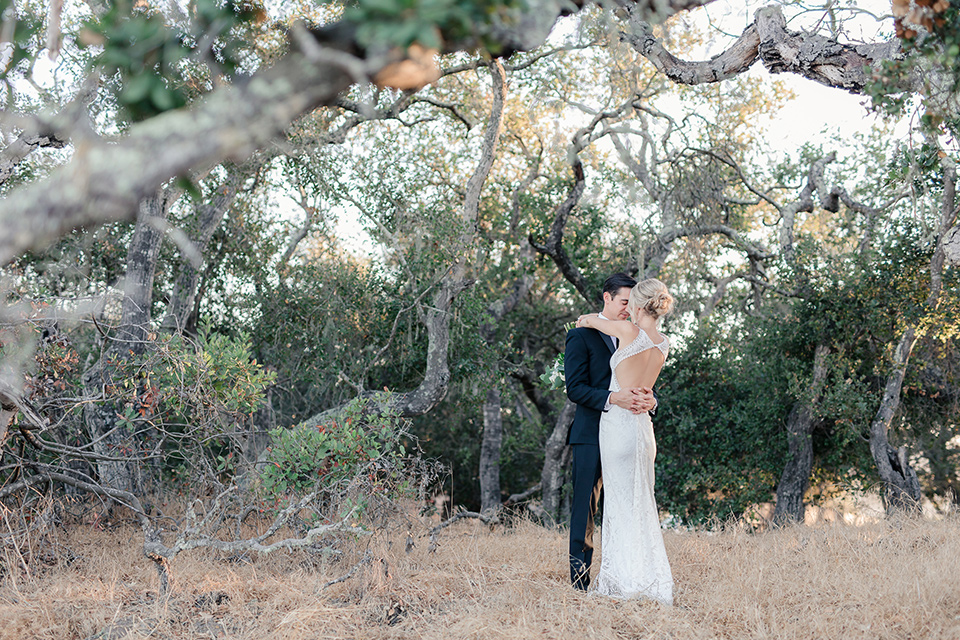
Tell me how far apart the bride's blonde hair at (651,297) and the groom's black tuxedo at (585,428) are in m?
0.53

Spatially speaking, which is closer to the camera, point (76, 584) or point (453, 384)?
point (76, 584)

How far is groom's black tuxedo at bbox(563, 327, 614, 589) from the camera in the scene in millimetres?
5180

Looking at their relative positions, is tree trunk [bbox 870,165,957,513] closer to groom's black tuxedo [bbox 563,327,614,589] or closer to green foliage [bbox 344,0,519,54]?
groom's black tuxedo [bbox 563,327,614,589]

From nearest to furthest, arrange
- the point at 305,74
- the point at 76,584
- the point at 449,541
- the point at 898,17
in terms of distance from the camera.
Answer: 1. the point at 305,74
2. the point at 898,17
3. the point at 76,584
4. the point at 449,541

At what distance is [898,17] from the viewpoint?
3.84 m

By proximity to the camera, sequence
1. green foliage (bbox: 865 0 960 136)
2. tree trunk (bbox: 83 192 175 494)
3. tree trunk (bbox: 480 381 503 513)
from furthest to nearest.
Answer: tree trunk (bbox: 480 381 503 513) < tree trunk (bbox: 83 192 175 494) < green foliage (bbox: 865 0 960 136)

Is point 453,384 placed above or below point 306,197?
below

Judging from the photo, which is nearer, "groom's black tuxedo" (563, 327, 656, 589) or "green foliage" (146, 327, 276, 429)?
"groom's black tuxedo" (563, 327, 656, 589)

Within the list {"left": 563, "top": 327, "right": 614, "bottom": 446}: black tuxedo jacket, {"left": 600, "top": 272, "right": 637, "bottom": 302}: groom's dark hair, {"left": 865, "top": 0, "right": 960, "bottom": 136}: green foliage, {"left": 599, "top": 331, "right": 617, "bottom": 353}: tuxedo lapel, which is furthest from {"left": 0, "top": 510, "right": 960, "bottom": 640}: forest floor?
{"left": 865, "top": 0, "right": 960, "bottom": 136}: green foliage

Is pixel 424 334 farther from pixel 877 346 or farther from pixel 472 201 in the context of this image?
pixel 877 346

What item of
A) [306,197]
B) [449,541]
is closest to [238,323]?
[306,197]

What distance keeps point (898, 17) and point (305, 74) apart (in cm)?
334

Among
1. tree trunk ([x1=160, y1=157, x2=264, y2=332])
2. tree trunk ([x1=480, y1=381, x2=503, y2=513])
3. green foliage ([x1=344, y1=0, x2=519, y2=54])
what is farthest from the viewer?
tree trunk ([x1=480, y1=381, x2=503, y2=513])

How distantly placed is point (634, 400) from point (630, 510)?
2.46ft
